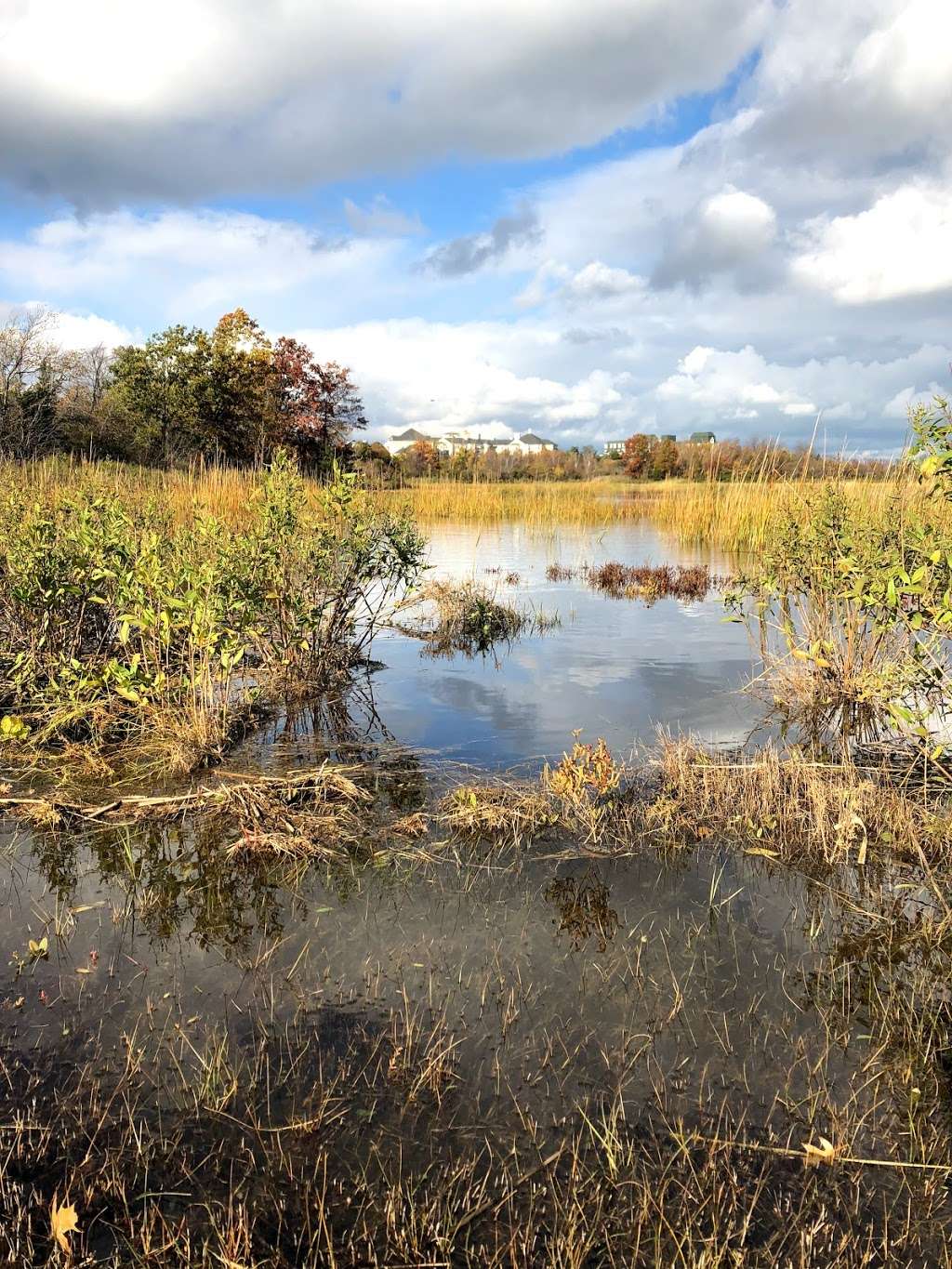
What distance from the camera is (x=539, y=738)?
239 inches

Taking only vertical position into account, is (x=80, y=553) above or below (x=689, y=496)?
below

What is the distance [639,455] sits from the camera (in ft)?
149

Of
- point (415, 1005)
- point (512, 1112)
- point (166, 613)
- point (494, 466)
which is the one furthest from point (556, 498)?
point (512, 1112)

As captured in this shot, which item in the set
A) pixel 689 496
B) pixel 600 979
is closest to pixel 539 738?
pixel 600 979

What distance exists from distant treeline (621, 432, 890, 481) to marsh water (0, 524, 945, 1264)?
5.72m

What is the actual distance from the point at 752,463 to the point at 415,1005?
15188mm

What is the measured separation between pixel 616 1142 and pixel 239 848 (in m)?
2.55

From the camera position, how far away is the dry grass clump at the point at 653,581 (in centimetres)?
1313

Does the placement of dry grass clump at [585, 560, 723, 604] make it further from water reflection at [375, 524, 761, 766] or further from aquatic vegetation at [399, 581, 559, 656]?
aquatic vegetation at [399, 581, 559, 656]

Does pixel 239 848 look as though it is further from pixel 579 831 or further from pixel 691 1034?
pixel 691 1034

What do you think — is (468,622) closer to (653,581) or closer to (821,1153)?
(653,581)

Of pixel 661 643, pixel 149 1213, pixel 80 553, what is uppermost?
pixel 80 553

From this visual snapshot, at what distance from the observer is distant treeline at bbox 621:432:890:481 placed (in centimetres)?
882

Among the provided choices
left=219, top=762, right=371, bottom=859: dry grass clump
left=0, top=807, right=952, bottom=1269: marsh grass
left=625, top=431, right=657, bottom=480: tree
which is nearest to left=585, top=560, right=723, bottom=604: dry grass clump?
left=219, top=762, right=371, bottom=859: dry grass clump
